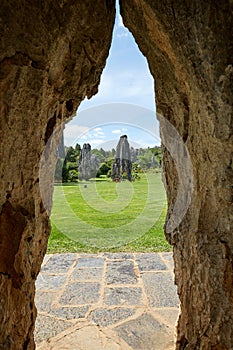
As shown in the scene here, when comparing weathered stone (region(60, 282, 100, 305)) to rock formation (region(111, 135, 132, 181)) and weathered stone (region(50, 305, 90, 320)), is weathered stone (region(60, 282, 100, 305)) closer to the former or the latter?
weathered stone (region(50, 305, 90, 320))

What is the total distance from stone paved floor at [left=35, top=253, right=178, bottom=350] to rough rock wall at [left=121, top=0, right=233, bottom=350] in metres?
0.79

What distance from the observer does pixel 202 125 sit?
1.09 m

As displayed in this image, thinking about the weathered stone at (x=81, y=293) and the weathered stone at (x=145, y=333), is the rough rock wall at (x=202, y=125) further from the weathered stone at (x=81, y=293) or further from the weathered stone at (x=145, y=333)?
the weathered stone at (x=81, y=293)

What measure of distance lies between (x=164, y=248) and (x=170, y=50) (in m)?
3.28

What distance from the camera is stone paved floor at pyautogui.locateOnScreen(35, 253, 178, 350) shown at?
2020 millimetres

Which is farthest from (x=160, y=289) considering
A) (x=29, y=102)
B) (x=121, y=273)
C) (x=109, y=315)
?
(x=29, y=102)

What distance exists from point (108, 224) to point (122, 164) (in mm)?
8289

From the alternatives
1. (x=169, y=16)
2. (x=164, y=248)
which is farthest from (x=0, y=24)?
(x=164, y=248)

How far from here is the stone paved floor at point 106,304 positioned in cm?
202

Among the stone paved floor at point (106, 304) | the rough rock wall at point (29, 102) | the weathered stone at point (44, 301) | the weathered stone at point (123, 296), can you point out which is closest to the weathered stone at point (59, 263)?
the stone paved floor at point (106, 304)

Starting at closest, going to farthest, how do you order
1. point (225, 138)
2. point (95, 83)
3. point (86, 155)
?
point (225, 138)
point (95, 83)
point (86, 155)

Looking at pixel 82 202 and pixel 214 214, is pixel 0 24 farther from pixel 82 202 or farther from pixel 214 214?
pixel 82 202

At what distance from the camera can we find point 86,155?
14695mm

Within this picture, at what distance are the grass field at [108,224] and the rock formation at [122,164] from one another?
13.1 feet
